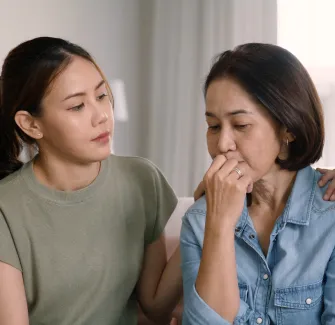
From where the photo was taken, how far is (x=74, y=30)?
3186 millimetres

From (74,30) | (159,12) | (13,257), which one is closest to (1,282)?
(13,257)

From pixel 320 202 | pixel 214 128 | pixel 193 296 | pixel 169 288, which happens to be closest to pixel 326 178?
pixel 320 202

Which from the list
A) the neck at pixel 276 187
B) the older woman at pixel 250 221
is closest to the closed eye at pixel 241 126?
the older woman at pixel 250 221

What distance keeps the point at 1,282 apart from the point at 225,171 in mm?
640

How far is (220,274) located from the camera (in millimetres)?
1223

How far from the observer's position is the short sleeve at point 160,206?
1645mm

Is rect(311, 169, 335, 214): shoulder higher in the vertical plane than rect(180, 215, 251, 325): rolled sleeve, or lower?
higher

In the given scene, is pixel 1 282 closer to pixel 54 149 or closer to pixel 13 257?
pixel 13 257

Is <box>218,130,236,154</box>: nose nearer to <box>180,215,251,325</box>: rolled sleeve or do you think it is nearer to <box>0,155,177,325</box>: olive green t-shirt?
<box>180,215,251,325</box>: rolled sleeve

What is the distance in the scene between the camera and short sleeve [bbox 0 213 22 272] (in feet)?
4.73

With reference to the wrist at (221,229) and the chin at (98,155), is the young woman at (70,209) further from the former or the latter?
the wrist at (221,229)

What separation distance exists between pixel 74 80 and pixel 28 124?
19 cm

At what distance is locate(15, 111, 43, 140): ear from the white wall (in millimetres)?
1190

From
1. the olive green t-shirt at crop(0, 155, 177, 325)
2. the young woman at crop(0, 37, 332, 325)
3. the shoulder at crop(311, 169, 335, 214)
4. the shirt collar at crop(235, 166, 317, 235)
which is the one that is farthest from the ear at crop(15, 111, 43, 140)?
the shoulder at crop(311, 169, 335, 214)
